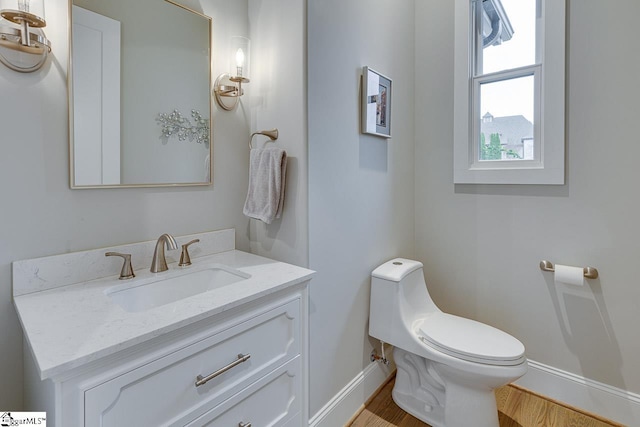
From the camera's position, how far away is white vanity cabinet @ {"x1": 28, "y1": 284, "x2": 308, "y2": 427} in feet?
2.27

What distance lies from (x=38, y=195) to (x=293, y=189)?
34.7 inches

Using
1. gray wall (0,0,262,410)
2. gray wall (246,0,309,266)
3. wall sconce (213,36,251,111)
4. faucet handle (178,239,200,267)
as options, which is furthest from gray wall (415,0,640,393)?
gray wall (0,0,262,410)

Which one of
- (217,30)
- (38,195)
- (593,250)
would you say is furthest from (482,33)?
(38,195)

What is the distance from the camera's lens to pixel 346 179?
1.60 m

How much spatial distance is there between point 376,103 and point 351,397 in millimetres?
1581

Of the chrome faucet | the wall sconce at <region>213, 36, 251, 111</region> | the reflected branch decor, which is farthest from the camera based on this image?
the wall sconce at <region>213, 36, 251, 111</region>

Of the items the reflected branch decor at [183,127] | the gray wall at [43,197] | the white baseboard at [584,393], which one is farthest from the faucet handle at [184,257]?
the white baseboard at [584,393]

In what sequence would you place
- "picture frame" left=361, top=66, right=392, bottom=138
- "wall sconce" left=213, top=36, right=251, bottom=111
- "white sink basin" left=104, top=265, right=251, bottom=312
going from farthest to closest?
"picture frame" left=361, top=66, right=392, bottom=138
"wall sconce" left=213, top=36, right=251, bottom=111
"white sink basin" left=104, top=265, right=251, bottom=312

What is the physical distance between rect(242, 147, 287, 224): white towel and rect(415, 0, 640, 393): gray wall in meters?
1.21

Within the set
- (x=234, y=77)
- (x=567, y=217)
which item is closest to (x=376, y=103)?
(x=234, y=77)

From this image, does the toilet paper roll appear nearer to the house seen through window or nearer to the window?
the window

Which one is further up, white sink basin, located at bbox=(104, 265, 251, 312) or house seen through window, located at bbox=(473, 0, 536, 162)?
house seen through window, located at bbox=(473, 0, 536, 162)

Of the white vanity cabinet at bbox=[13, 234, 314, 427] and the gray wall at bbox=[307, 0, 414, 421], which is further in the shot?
the gray wall at bbox=[307, 0, 414, 421]

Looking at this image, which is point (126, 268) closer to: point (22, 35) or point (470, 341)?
point (22, 35)
